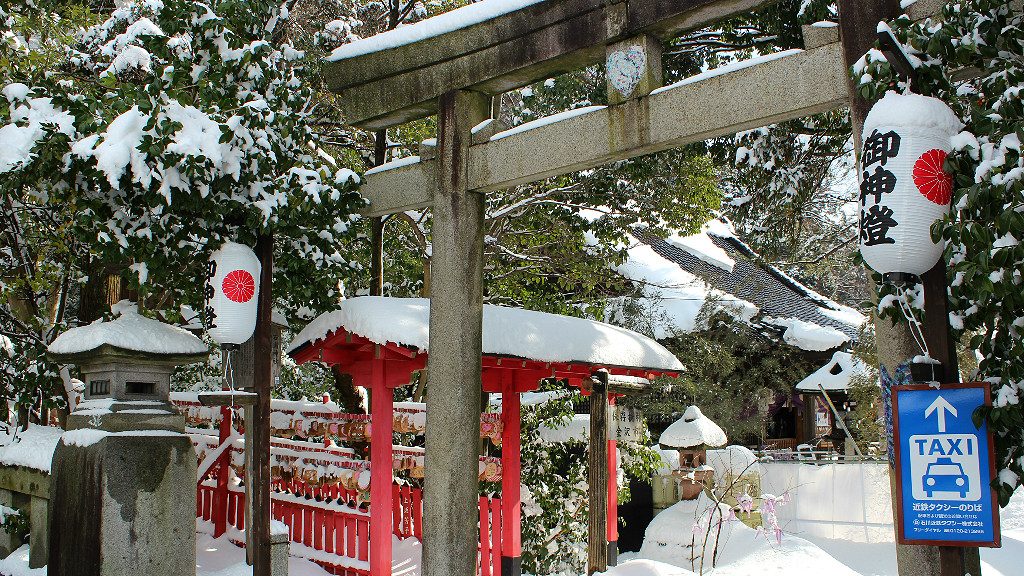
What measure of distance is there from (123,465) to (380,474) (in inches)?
90.3

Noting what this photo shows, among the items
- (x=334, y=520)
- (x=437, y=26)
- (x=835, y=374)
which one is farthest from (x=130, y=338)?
(x=835, y=374)

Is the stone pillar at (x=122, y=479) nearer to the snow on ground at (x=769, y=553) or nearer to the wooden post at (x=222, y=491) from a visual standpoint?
the wooden post at (x=222, y=491)

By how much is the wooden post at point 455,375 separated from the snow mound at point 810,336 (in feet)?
46.1

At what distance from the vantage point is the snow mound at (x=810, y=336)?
60.6ft

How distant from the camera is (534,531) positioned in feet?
36.1

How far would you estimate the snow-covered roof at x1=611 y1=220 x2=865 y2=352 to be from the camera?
18.0 metres

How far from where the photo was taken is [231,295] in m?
6.30

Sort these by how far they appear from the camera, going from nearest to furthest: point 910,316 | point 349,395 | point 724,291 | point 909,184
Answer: point 909,184, point 910,316, point 349,395, point 724,291

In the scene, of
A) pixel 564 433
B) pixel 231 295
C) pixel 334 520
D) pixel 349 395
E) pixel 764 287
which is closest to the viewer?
pixel 231 295

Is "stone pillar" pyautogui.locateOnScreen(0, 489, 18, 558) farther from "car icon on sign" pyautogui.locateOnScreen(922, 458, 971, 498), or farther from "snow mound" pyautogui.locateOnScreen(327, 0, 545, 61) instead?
"car icon on sign" pyautogui.locateOnScreen(922, 458, 971, 498)

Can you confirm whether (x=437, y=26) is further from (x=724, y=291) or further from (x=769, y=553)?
(x=724, y=291)

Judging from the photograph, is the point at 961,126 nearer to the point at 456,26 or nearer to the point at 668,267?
the point at 456,26

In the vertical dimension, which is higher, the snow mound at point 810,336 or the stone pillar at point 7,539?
the snow mound at point 810,336

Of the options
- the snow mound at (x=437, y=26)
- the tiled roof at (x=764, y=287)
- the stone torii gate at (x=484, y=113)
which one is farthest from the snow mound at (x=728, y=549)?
the tiled roof at (x=764, y=287)
